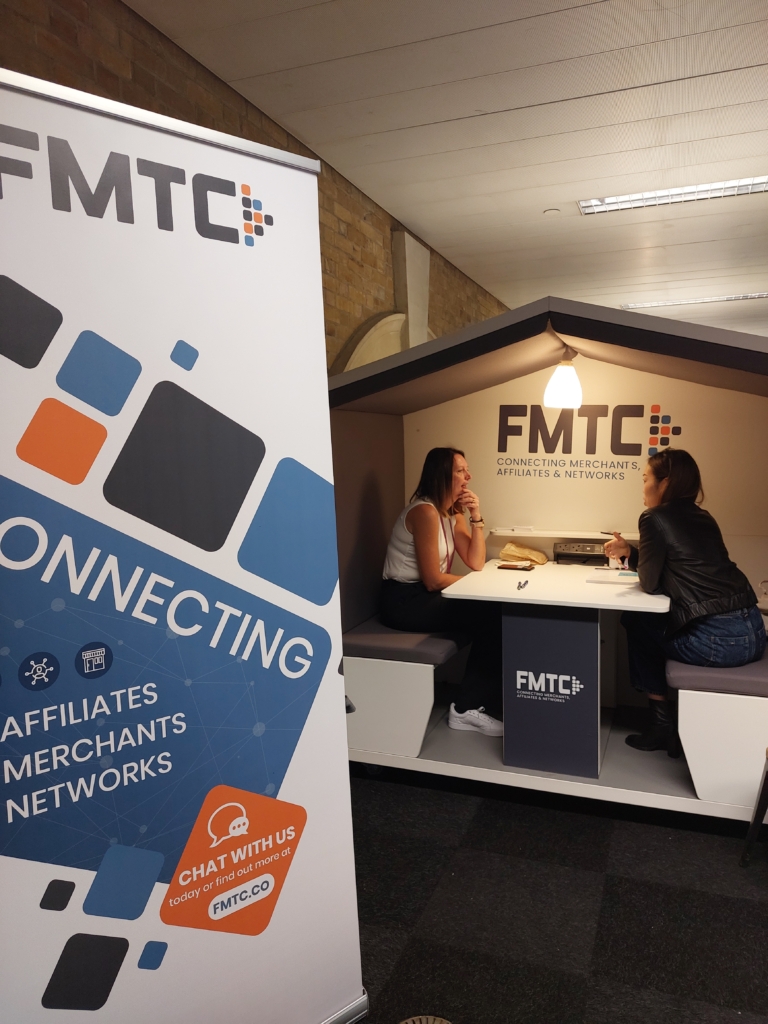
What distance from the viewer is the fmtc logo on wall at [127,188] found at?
1.35m

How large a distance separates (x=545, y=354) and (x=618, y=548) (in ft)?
3.29

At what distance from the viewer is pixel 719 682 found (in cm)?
283

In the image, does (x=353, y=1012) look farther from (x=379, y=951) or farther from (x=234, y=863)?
(x=234, y=863)

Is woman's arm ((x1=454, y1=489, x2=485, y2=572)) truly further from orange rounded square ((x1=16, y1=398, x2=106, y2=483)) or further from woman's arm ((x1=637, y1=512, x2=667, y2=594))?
orange rounded square ((x1=16, y1=398, x2=106, y2=483))

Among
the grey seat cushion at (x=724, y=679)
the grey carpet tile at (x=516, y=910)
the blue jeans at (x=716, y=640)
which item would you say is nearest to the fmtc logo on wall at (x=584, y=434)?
the blue jeans at (x=716, y=640)

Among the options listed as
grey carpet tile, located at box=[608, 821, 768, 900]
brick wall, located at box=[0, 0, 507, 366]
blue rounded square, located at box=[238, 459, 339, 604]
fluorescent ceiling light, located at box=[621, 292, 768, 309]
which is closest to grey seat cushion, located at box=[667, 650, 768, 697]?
grey carpet tile, located at box=[608, 821, 768, 900]

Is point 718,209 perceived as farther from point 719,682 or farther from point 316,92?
point 719,682

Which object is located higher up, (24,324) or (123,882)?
(24,324)

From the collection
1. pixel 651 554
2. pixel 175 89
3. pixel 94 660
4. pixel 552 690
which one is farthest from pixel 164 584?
pixel 175 89

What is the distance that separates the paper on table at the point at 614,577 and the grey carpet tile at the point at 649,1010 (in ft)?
5.09

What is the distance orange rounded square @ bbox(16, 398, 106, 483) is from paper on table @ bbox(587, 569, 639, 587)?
2379 millimetres

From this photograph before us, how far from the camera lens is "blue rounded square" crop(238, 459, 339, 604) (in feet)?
5.54

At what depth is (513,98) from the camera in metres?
4.02

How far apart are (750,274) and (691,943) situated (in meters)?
7.44
